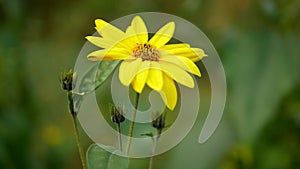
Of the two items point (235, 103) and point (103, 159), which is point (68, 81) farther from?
point (235, 103)

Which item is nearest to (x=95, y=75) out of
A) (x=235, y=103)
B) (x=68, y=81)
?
(x=68, y=81)

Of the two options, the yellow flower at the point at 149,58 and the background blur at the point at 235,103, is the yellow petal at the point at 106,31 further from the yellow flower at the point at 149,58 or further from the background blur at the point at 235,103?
the background blur at the point at 235,103

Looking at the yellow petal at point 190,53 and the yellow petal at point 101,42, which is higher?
the yellow petal at point 101,42

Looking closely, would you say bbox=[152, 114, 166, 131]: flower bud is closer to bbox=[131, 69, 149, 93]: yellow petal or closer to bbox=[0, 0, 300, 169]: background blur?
bbox=[131, 69, 149, 93]: yellow petal

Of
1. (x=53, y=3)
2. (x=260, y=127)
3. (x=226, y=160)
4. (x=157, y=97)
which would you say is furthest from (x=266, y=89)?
(x=53, y=3)

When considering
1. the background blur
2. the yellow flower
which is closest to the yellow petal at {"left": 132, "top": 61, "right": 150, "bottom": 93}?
the yellow flower

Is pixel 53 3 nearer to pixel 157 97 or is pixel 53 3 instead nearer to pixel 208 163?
pixel 208 163

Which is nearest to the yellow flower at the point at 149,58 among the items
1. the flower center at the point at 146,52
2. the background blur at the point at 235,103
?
the flower center at the point at 146,52
